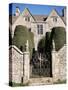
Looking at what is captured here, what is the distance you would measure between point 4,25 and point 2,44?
166mm

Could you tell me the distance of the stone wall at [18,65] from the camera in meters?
2.62

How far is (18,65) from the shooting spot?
104 inches

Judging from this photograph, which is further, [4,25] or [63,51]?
[63,51]

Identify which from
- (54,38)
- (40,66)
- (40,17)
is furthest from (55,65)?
(40,17)

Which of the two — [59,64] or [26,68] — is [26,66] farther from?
[59,64]

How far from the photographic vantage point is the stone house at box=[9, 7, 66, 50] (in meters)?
2.63

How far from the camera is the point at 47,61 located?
2748mm

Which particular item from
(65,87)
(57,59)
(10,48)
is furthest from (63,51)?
(10,48)

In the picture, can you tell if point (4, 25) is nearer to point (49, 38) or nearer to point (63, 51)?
point (49, 38)

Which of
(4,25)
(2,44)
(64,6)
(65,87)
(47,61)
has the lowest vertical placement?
(65,87)

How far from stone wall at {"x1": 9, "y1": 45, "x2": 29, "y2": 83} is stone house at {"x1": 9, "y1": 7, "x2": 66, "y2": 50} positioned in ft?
0.51

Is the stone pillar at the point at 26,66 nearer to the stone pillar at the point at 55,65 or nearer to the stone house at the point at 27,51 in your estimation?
the stone house at the point at 27,51

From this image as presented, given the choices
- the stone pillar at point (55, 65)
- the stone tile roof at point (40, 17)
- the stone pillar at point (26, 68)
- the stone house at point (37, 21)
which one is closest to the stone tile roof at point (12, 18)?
the stone house at point (37, 21)

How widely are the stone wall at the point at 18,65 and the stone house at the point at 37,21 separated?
16 centimetres
